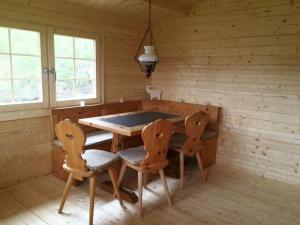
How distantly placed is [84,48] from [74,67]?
1.00 ft

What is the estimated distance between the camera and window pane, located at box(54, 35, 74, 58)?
9.69 feet

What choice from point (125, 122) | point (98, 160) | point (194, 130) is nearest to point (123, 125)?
point (125, 122)

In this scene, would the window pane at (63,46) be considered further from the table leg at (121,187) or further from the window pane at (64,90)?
the table leg at (121,187)

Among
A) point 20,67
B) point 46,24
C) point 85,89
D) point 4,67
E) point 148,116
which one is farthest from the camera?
point 85,89

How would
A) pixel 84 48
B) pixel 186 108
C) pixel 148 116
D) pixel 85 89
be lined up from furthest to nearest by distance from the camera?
pixel 186 108 < pixel 85 89 < pixel 84 48 < pixel 148 116

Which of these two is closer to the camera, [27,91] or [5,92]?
[5,92]

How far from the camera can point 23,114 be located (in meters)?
2.75

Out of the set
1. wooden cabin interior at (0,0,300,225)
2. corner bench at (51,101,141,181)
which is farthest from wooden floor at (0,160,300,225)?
corner bench at (51,101,141,181)

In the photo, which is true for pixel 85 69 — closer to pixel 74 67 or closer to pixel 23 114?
pixel 74 67

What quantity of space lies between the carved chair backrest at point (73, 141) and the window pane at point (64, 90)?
1086 mm

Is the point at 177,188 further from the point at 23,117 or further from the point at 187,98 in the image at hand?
the point at 23,117

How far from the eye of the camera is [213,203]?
2.52 m

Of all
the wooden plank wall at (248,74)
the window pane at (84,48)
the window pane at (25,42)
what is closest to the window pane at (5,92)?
the window pane at (25,42)

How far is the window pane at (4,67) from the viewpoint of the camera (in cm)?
255
